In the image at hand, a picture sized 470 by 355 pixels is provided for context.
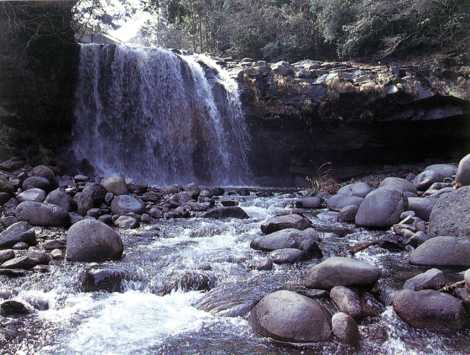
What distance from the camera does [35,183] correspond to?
10.2 m

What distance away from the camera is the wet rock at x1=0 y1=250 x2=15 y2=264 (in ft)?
20.7

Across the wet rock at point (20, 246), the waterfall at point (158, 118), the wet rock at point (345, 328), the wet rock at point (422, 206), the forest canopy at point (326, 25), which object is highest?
the forest canopy at point (326, 25)

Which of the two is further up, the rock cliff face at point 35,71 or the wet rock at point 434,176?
the rock cliff face at point 35,71

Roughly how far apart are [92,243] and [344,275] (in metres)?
3.64

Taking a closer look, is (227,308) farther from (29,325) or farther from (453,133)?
(453,133)

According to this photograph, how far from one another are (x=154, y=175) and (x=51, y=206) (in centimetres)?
646

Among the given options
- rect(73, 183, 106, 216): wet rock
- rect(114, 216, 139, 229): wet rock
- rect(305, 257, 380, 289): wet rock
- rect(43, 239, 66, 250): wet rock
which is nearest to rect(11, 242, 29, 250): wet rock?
rect(43, 239, 66, 250): wet rock

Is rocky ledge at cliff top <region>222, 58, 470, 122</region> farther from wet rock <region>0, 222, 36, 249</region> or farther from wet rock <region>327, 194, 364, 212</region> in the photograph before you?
wet rock <region>0, 222, 36, 249</region>

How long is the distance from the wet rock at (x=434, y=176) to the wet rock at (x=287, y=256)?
6.54m

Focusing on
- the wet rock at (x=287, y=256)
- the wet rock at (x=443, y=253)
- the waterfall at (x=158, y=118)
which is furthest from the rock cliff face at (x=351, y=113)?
the wet rock at (x=287, y=256)

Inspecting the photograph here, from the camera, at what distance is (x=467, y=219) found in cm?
671

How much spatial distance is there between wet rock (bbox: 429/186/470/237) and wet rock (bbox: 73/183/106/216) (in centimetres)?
654

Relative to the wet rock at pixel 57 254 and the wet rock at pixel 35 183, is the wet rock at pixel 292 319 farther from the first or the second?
the wet rock at pixel 35 183

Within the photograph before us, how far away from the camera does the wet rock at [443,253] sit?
604 centimetres
